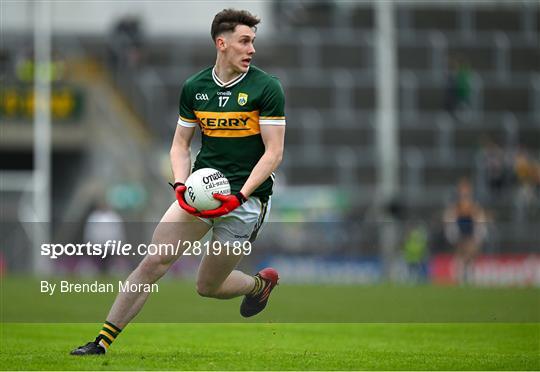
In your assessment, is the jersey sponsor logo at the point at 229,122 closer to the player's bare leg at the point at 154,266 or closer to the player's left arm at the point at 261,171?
the player's left arm at the point at 261,171

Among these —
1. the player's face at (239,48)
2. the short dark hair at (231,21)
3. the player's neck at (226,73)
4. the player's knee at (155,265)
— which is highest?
the short dark hair at (231,21)

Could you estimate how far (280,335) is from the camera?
12820 millimetres

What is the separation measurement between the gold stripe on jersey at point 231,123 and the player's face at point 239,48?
359 mm

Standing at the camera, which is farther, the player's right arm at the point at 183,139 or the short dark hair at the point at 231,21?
the player's right arm at the point at 183,139

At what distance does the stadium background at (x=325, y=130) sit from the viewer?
101 feet

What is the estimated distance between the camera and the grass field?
10.0 meters

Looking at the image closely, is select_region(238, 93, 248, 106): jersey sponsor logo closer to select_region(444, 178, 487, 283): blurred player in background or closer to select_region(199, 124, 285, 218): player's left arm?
select_region(199, 124, 285, 218): player's left arm

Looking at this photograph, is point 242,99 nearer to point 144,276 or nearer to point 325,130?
point 144,276

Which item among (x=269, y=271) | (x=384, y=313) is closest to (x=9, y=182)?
(x=384, y=313)

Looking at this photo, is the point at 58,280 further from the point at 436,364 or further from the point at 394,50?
the point at 394,50

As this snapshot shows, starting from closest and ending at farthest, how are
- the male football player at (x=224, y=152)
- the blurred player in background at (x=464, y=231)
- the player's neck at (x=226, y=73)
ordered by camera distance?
the male football player at (x=224, y=152)
the player's neck at (x=226, y=73)
the blurred player in background at (x=464, y=231)

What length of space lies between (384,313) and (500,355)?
11.8 feet

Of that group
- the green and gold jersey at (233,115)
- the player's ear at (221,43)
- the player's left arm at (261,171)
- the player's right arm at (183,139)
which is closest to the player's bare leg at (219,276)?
the player's left arm at (261,171)

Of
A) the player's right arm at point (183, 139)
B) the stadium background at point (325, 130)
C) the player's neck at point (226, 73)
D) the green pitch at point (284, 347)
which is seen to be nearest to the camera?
the green pitch at point (284, 347)
